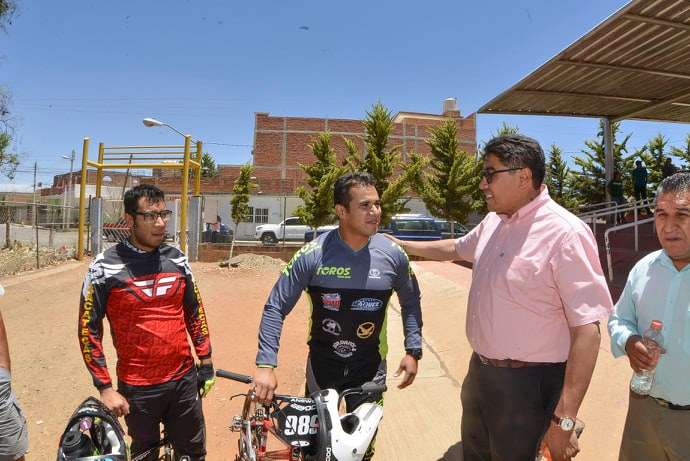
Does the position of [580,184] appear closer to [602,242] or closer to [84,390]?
[602,242]

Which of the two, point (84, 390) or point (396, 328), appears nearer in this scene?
point (84, 390)

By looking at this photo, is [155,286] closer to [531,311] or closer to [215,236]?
[531,311]

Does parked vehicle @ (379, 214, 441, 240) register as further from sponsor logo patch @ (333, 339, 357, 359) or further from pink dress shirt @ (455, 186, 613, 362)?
pink dress shirt @ (455, 186, 613, 362)

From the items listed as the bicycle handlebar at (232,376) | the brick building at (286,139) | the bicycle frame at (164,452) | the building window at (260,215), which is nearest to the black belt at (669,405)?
the bicycle handlebar at (232,376)

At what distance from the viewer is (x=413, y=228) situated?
23.8 metres

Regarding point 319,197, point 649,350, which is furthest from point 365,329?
point 319,197

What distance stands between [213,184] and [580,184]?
28.6 metres

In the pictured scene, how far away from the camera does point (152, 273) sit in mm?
2896

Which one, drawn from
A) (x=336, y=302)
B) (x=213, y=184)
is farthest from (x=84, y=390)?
(x=213, y=184)

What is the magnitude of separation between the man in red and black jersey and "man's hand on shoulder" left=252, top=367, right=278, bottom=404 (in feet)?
3.30

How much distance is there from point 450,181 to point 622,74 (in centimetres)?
1242

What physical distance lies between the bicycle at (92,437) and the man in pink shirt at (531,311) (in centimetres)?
Result: 180

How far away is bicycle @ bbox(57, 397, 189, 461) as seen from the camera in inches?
61.4

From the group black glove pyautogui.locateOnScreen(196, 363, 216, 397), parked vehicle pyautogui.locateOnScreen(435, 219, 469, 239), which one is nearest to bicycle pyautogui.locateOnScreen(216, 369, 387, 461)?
black glove pyautogui.locateOnScreen(196, 363, 216, 397)
